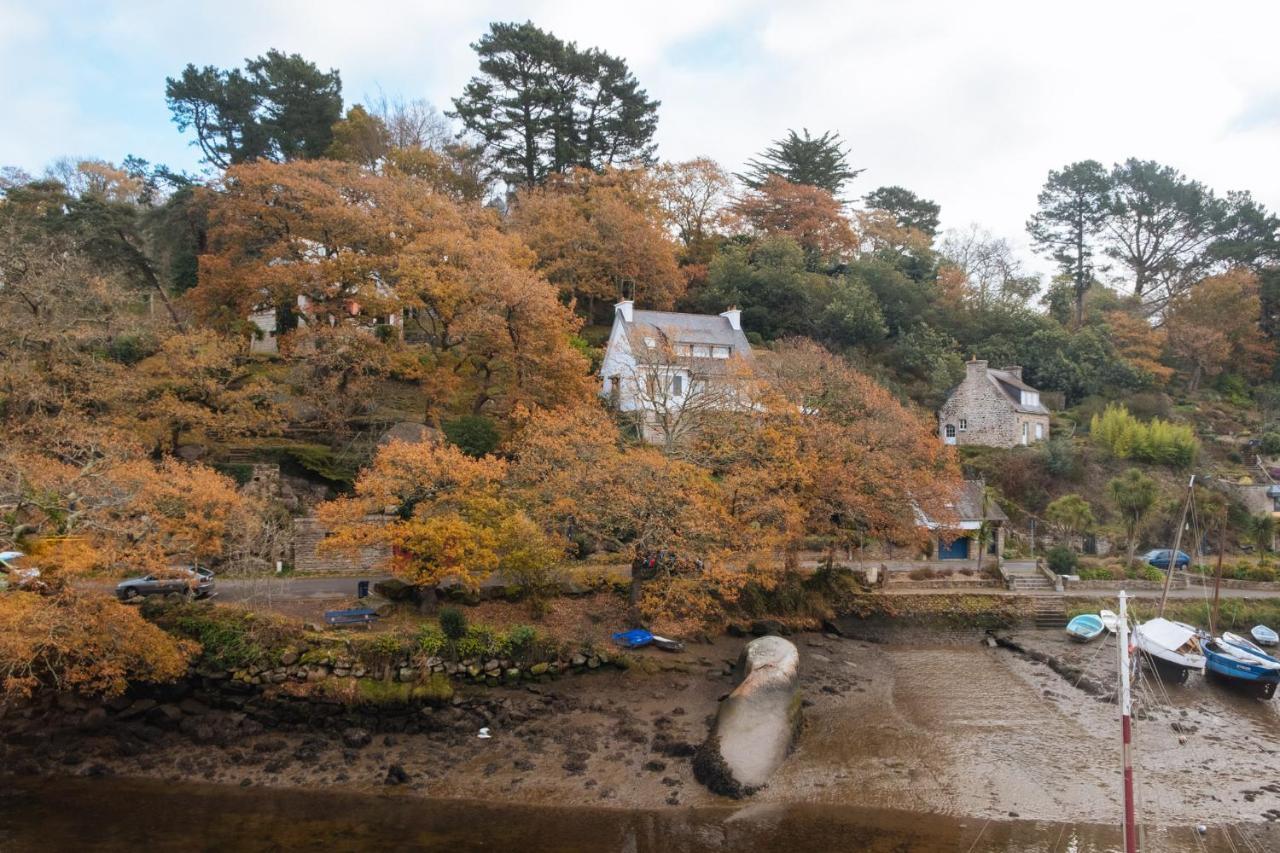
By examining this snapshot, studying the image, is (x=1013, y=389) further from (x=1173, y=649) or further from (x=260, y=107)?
(x=260, y=107)

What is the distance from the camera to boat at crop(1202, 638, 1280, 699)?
2483cm

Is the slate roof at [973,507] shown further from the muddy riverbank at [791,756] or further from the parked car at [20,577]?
the parked car at [20,577]

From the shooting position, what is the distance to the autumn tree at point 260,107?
149 feet

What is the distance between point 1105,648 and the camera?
29.1 metres

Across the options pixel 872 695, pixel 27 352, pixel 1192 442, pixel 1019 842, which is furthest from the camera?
pixel 1192 442

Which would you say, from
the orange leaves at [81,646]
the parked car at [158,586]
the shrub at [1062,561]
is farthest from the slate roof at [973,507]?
the orange leaves at [81,646]

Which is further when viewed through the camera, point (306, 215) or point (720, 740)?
point (306, 215)

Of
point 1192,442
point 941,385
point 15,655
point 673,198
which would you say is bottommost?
point 15,655

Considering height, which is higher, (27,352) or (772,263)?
(772,263)

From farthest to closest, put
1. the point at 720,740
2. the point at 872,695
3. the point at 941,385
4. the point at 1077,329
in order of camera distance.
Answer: the point at 1077,329, the point at 941,385, the point at 872,695, the point at 720,740

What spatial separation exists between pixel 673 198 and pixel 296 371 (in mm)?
31520

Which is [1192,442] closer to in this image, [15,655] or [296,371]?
[296,371]

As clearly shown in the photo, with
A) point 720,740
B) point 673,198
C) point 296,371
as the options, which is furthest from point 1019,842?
point 673,198

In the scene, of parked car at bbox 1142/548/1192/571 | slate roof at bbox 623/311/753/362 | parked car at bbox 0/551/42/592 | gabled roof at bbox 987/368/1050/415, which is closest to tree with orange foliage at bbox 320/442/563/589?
parked car at bbox 0/551/42/592
